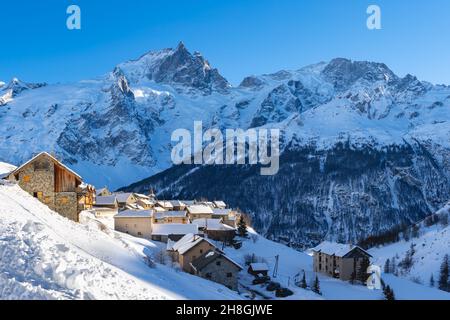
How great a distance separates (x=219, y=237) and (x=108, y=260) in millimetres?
64075

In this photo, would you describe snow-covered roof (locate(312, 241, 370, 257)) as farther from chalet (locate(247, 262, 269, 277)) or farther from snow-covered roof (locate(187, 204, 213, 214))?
A: snow-covered roof (locate(187, 204, 213, 214))

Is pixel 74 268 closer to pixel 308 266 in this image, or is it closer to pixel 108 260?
pixel 108 260

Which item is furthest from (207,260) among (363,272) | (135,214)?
(363,272)

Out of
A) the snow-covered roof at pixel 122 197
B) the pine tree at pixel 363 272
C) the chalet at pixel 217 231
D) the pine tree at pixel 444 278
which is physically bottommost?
the pine tree at pixel 444 278

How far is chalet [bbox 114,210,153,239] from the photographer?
8394 cm

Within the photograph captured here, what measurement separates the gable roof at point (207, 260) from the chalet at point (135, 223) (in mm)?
25854

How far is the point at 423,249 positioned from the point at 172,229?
234 feet

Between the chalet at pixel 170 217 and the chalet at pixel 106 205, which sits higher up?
the chalet at pixel 106 205

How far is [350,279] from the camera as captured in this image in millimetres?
82188

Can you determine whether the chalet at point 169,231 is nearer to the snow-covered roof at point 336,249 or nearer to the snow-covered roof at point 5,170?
the snow-covered roof at point 336,249

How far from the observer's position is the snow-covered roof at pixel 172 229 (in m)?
84.7

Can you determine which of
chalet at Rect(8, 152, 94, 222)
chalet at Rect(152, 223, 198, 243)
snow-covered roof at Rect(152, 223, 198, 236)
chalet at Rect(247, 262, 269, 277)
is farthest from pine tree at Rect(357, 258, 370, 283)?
chalet at Rect(8, 152, 94, 222)

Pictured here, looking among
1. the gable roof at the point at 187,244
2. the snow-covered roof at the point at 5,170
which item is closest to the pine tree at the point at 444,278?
the gable roof at the point at 187,244
